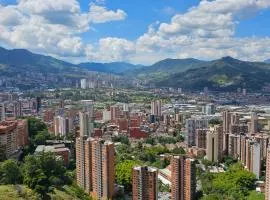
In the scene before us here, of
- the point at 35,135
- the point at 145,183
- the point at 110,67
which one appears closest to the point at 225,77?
the point at 35,135

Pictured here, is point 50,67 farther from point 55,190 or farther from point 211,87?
point 55,190

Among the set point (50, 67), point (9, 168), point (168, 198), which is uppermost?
point (50, 67)

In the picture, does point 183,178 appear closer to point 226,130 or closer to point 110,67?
point 226,130

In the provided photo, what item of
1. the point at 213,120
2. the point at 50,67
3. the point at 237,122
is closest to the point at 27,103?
the point at 213,120

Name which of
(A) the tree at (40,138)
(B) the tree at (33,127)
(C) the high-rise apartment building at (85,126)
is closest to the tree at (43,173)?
(A) the tree at (40,138)

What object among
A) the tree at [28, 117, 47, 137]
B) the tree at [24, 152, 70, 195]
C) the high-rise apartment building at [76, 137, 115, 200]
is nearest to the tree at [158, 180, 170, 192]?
the high-rise apartment building at [76, 137, 115, 200]

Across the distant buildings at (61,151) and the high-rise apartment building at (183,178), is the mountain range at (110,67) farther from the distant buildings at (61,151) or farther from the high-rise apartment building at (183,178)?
the high-rise apartment building at (183,178)
